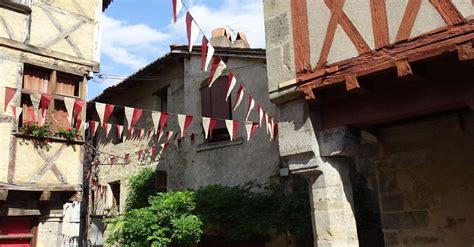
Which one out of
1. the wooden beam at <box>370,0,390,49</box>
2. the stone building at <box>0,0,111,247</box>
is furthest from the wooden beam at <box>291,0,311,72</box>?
the stone building at <box>0,0,111,247</box>

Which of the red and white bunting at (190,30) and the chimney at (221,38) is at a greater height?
the chimney at (221,38)

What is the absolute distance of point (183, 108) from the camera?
11.2m

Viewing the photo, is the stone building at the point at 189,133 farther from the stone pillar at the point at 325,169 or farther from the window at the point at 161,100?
the stone pillar at the point at 325,169

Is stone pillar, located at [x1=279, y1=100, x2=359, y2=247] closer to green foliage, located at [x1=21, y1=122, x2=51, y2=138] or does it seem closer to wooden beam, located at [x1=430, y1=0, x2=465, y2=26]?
wooden beam, located at [x1=430, y1=0, x2=465, y2=26]

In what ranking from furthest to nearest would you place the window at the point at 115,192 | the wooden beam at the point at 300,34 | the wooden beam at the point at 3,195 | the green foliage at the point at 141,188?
the window at the point at 115,192 < the green foliage at the point at 141,188 < the wooden beam at the point at 3,195 < the wooden beam at the point at 300,34

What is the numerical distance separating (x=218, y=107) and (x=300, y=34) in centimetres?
563

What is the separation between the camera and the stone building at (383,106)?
3844 mm

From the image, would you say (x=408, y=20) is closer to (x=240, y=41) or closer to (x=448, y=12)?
(x=448, y=12)

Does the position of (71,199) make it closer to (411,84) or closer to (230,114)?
(230,114)

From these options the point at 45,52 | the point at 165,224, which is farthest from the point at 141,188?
the point at 45,52

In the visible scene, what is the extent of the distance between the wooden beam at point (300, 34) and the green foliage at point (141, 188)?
774 centimetres

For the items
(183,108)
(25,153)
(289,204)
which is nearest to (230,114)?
(183,108)

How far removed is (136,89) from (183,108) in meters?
2.49

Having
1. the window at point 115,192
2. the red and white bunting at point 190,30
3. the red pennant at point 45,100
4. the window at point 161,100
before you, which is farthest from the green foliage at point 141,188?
the red and white bunting at point 190,30
